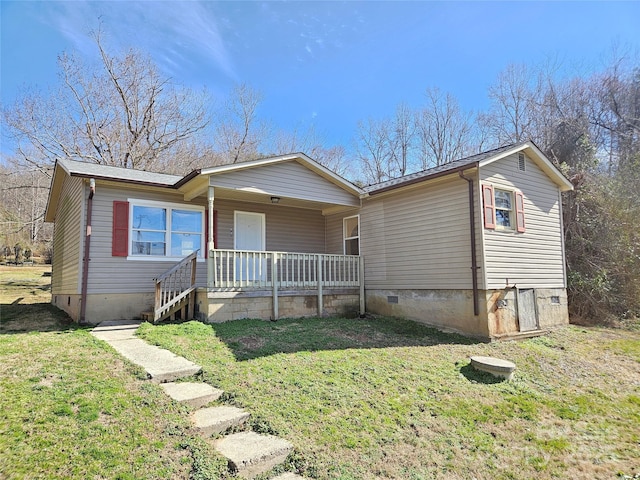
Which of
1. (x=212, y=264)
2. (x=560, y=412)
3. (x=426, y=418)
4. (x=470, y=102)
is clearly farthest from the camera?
(x=470, y=102)

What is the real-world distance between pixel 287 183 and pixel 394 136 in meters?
18.2

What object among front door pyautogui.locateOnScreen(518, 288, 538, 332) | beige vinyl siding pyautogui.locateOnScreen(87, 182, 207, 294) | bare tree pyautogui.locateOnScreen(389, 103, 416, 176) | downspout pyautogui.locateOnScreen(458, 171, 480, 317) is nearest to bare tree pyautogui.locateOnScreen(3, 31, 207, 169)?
bare tree pyautogui.locateOnScreen(389, 103, 416, 176)

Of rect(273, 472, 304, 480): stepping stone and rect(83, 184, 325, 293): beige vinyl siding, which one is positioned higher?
rect(83, 184, 325, 293): beige vinyl siding

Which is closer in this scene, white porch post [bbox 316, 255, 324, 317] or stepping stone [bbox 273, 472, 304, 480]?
stepping stone [bbox 273, 472, 304, 480]

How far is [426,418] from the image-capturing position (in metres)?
4.40

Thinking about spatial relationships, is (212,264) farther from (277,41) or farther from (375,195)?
(277,41)

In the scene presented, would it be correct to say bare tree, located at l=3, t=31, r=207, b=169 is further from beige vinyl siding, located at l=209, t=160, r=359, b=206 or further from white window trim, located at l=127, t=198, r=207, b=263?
beige vinyl siding, located at l=209, t=160, r=359, b=206

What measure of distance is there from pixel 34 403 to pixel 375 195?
8.56m

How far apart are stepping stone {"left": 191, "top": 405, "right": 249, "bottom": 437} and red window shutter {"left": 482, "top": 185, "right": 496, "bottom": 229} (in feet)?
21.7

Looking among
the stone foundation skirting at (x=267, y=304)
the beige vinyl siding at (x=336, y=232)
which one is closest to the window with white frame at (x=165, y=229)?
the stone foundation skirting at (x=267, y=304)

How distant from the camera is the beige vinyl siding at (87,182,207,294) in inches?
339

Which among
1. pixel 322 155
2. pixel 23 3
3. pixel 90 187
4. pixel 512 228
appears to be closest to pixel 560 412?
pixel 512 228

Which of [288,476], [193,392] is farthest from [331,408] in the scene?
[193,392]

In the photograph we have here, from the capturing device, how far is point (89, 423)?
3391 millimetres
